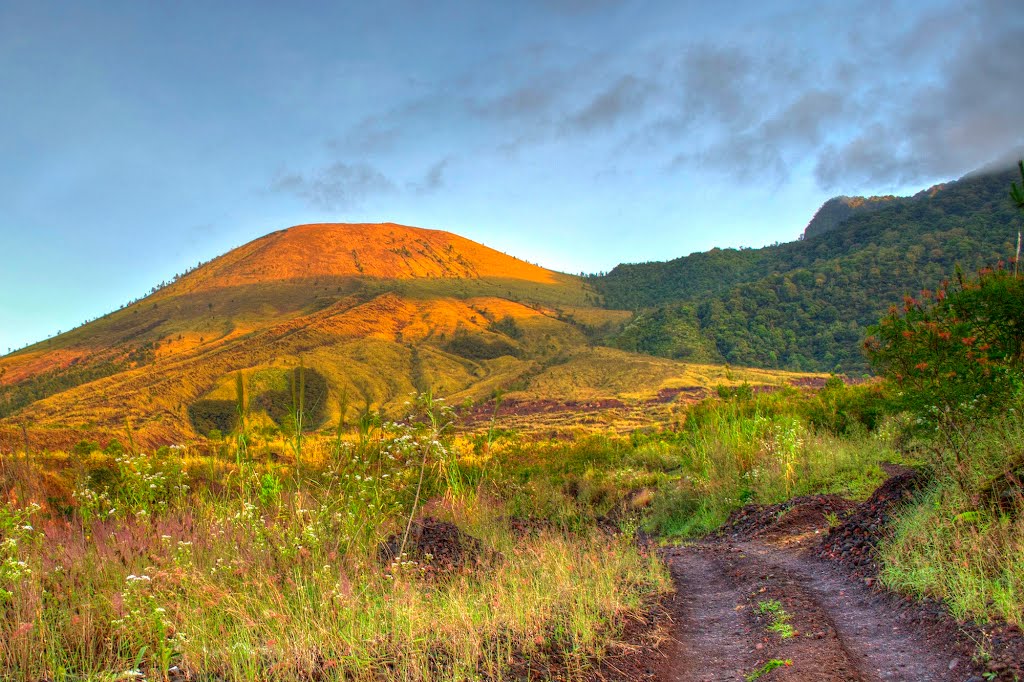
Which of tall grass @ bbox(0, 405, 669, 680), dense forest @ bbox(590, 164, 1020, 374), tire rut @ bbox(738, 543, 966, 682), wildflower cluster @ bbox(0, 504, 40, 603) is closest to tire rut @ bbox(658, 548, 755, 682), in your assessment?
tall grass @ bbox(0, 405, 669, 680)

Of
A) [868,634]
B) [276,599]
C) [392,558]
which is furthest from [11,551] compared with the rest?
[868,634]

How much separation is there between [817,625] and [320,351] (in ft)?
407

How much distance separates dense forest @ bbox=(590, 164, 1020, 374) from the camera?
280ft

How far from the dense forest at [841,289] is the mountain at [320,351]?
13.6 metres

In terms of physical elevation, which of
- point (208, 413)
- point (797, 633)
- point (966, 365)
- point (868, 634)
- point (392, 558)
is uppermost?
point (208, 413)

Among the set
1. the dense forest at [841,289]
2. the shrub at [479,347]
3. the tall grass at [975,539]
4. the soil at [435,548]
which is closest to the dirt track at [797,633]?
the tall grass at [975,539]

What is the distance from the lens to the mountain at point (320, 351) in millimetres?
93438

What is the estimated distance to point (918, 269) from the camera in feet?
290

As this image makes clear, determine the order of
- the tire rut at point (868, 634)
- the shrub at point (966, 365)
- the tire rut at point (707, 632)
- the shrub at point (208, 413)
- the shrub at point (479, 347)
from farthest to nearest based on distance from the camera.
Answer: the shrub at point (479, 347)
the shrub at point (208, 413)
the shrub at point (966, 365)
the tire rut at point (707, 632)
the tire rut at point (868, 634)

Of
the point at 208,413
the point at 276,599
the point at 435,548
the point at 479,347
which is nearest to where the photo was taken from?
the point at 276,599

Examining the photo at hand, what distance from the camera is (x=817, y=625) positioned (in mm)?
4809

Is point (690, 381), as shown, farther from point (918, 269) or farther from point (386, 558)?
point (386, 558)

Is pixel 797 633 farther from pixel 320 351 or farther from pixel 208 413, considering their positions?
pixel 320 351

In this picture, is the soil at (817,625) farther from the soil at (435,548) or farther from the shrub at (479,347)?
the shrub at (479,347)
